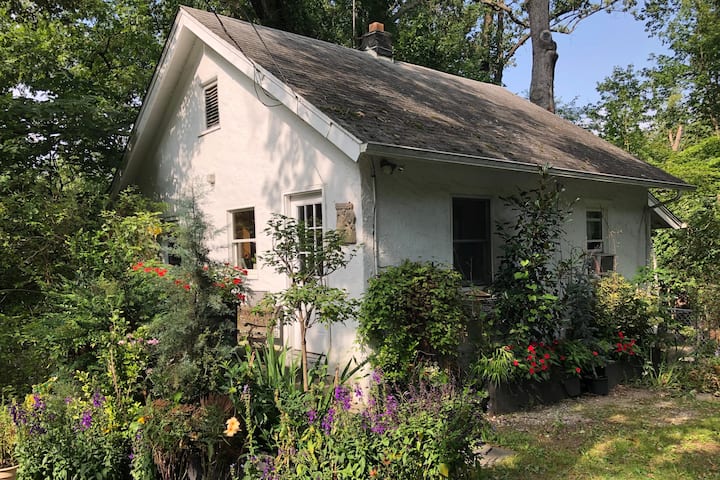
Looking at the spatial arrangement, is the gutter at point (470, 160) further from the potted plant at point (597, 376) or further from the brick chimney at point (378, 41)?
the brick chimney at point (378, 41)

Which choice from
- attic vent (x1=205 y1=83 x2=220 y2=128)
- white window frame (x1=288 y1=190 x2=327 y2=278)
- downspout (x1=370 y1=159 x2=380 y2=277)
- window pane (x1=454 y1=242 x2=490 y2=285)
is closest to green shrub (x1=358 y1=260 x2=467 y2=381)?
downspout (x1=370 y1=159 x2=380 y2=277)

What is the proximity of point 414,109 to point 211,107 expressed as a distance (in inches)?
148

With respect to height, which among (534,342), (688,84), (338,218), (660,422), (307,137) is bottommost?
(660,422)

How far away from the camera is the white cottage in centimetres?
644

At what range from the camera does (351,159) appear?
20.7 feet

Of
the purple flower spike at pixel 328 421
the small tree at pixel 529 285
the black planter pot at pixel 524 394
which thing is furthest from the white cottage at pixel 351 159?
the purple flower spike at pixel 328 421

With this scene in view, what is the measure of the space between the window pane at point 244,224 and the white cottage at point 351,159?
0.06 ft

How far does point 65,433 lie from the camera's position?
3.68 meters

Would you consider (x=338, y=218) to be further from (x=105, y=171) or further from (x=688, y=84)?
(x=688, y=84)

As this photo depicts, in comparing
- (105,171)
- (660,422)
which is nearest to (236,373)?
(660,422)

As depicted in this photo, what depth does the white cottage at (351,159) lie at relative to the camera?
6441 millimetres

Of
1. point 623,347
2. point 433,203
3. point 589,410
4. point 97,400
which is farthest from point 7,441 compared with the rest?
point 623,347

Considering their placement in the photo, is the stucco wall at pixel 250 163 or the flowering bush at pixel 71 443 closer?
the flowering bush at pixel 71 443

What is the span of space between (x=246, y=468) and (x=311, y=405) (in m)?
0.65
